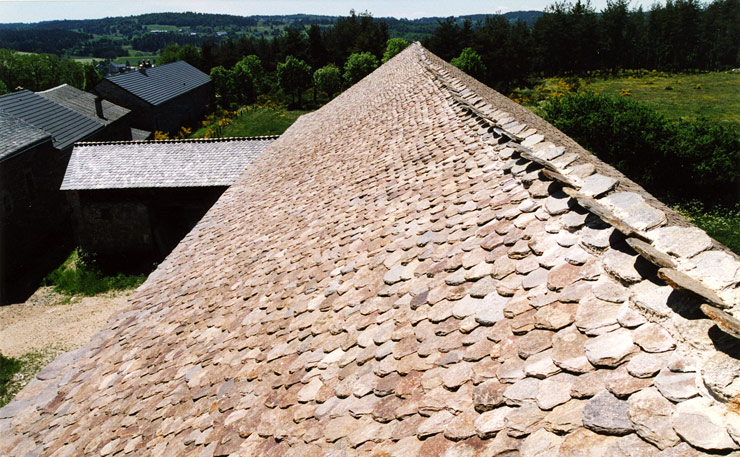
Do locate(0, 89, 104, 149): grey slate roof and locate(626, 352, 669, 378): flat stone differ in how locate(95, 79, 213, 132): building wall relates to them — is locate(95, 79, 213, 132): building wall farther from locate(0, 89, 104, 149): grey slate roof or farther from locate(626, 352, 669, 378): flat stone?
locate(626, 352, 669, 378): flat stone

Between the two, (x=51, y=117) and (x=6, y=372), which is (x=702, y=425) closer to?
(x=6, y=372)

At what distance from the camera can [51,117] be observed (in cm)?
2880

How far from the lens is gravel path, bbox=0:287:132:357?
607 inches

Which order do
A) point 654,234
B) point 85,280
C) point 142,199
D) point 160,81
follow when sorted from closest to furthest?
point 654,234, point 85,280, point 142,199, point 160,81

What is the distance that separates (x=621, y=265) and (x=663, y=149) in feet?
76.5

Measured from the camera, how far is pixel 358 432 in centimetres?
311

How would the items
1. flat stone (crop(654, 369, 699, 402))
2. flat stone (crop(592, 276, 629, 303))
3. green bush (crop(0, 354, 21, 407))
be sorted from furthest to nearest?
green bush (crop(0, 354, 21, 407)), flat stone (crop(592, 276, 629, 303)), flat stone (crop(654, 369, 699, 402))

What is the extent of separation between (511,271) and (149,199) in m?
20.1

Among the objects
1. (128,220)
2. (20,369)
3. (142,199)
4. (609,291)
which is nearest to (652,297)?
(609,291)

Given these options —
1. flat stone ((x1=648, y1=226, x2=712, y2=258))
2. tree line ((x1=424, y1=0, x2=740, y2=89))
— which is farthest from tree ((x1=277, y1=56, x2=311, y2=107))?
flat stone ((x1=648, y1=226, x2=712, y2=258))

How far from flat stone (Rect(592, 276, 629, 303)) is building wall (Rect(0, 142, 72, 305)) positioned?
22328 mm

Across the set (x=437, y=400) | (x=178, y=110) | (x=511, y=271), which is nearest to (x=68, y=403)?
(x=437, y=400)

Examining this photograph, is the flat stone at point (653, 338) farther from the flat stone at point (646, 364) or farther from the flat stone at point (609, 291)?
the flat stone at point (609, 291)

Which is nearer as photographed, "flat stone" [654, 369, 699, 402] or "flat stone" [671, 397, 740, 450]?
"flat stone" [671, 397, 740, 450]
